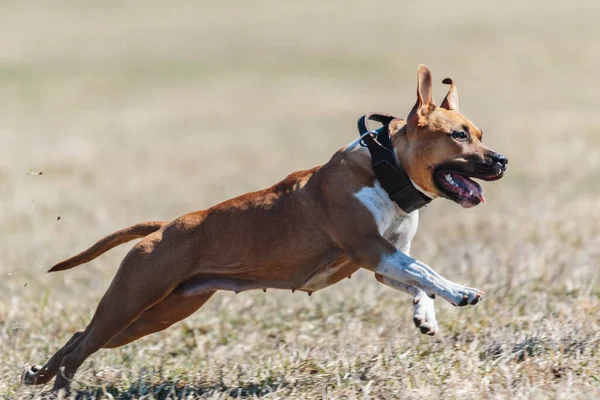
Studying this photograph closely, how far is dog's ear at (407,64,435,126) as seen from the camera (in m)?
6.71

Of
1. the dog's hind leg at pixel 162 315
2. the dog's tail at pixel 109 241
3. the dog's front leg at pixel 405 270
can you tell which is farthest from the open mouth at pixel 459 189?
the dog's tail at pixel 109 241

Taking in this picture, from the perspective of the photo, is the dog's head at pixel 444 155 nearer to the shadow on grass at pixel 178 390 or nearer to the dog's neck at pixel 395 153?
the dog's neck at pixel 395 153

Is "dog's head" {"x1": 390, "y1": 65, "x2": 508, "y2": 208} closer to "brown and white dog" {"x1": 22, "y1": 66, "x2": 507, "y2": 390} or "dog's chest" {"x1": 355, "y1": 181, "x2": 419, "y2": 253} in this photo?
"brown and white dog" {"x1": 22, "y1": 66, "x2": 507, "y2": 390}

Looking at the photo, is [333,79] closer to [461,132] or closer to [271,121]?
[271,121]

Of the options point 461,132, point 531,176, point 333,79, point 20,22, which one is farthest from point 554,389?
point 20,22

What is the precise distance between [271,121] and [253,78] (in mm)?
7326

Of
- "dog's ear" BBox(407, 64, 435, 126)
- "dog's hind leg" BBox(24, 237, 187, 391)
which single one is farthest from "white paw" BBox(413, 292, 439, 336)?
"dog's hind leg" BBox(24, 237, 187, 391)

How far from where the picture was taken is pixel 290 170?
690 inches

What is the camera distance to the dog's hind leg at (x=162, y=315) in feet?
23.4

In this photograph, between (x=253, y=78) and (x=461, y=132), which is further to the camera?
(x=253, y=78)

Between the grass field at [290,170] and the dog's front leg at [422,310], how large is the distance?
304mm

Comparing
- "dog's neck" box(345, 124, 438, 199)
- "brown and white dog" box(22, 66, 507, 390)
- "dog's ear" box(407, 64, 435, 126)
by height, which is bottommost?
"brown and white dog" box(22, 66, 507, 390)

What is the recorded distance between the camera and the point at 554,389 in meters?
6.06

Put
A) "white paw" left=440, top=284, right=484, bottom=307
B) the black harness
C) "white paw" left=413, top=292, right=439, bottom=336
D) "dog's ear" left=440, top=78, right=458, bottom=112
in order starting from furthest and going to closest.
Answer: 1. "dog's ear" left=440, top=78, right=458, bottom=112
2. the black harness
3. "white paw" left=413, top=292, right=439, bottom=336
4. "white paw" left=440, top=284, right=484, bottom=307
